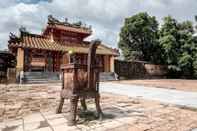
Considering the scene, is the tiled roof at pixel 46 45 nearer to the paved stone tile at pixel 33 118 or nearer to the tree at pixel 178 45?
the tree at pixel 178 45

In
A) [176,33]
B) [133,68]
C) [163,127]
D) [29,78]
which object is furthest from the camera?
[176,33]

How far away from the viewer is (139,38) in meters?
22.8

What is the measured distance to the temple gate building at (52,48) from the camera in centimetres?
1490

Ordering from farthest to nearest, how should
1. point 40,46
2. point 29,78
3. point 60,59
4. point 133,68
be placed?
point 133,68 → point 60,59 → point 40,46 → point 29,78

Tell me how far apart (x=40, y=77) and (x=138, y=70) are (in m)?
11.2

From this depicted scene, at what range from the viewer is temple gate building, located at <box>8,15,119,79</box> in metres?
14.9

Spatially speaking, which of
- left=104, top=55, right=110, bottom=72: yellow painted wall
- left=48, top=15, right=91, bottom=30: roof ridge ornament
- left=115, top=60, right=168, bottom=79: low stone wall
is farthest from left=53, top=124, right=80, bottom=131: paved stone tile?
left=115, top=60, right=168, bottom=79: low stone wall

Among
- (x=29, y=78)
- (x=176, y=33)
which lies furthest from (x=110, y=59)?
(x=176, y=33)

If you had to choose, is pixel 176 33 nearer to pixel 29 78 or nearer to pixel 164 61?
pixel 164 61

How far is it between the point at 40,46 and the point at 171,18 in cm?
1685

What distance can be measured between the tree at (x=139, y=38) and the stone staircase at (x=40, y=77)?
35.3ft

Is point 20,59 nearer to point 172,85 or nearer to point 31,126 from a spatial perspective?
point 172,85

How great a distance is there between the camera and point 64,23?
19.0 meters

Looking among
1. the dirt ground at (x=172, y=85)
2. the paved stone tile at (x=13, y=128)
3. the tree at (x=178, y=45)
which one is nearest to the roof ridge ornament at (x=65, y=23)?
the dirt ground at (x=172, y=85)
